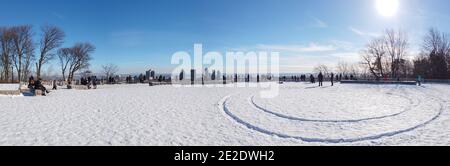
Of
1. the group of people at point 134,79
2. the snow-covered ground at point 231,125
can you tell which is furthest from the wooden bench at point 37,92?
the group of people at point 134,79

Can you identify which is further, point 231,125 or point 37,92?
point 37,92

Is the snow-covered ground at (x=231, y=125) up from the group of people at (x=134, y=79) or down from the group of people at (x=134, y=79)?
down

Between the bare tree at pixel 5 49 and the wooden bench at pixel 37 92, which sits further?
the bare tree at pixel 5 49

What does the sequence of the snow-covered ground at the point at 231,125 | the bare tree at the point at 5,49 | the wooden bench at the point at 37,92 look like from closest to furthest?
the snow-covered ground at the point at 231,125, the wooden bench at the point at 37,92, the bare tree at the point at 5,49

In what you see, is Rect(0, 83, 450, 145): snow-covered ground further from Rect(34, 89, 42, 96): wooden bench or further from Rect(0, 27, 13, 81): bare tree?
Rect(0, 27, 13, 81): bare tree

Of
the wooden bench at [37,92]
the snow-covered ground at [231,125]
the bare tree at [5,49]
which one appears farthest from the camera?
the bare tree at [5,49]

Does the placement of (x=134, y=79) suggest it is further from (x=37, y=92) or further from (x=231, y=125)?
(x=231, y=125)

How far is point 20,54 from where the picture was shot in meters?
40.6

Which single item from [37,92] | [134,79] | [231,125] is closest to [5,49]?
[134,79]

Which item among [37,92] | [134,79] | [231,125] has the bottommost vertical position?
[231,125]

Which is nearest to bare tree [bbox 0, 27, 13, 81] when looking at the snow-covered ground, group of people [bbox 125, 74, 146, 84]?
group of people [bbox 125, 74, 146, 84]

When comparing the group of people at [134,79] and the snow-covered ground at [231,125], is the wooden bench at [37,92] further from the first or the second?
the group of people at [134,79]

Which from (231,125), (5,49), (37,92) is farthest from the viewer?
(5,49)
